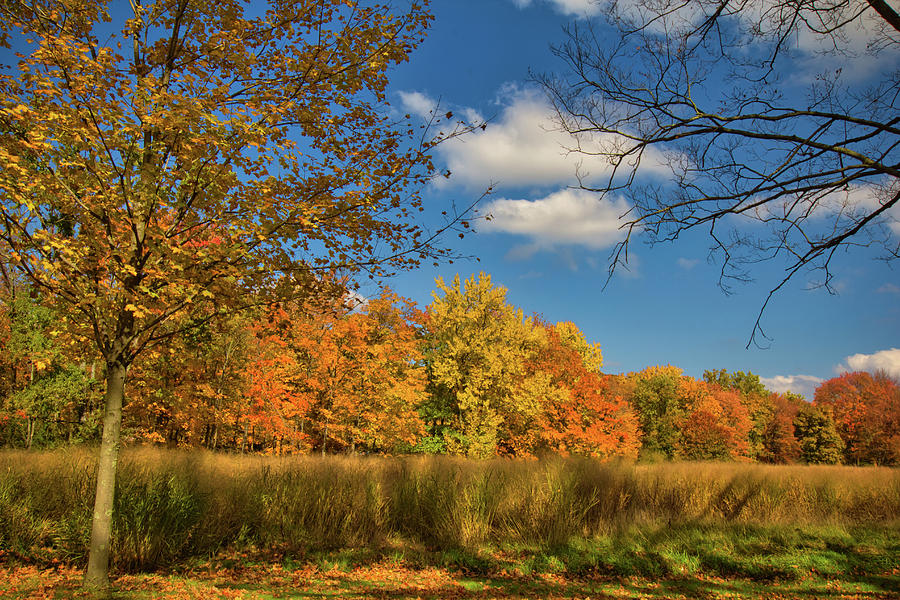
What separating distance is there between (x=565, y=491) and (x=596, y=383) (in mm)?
22066

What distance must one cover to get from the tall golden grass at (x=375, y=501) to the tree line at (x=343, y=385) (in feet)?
6.76

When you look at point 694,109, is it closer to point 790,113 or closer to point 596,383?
point 790,113

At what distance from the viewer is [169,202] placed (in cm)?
498

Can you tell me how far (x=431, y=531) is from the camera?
349 inches

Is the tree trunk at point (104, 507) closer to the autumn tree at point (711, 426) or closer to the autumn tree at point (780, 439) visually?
the autumn tree at point (711, 426)

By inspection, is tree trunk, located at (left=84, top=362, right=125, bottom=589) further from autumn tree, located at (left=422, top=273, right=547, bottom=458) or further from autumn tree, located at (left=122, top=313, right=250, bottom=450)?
autumn tree, located at (left=422, top=273, right=547, bottom=458)

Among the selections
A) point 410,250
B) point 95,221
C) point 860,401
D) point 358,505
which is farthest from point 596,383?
point 860,401

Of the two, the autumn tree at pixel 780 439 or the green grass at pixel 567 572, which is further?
the autumn tree at pixel 780 439

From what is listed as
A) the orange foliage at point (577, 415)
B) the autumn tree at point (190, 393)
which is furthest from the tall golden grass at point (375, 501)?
the orange foliage at point (577, 415)

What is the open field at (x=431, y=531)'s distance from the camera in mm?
6488

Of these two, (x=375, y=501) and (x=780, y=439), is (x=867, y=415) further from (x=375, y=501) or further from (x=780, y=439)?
(x=375, y=501)

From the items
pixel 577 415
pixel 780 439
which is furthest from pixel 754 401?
pixel 577 415

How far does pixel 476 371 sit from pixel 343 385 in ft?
22.6

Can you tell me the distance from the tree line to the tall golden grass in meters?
2.06
